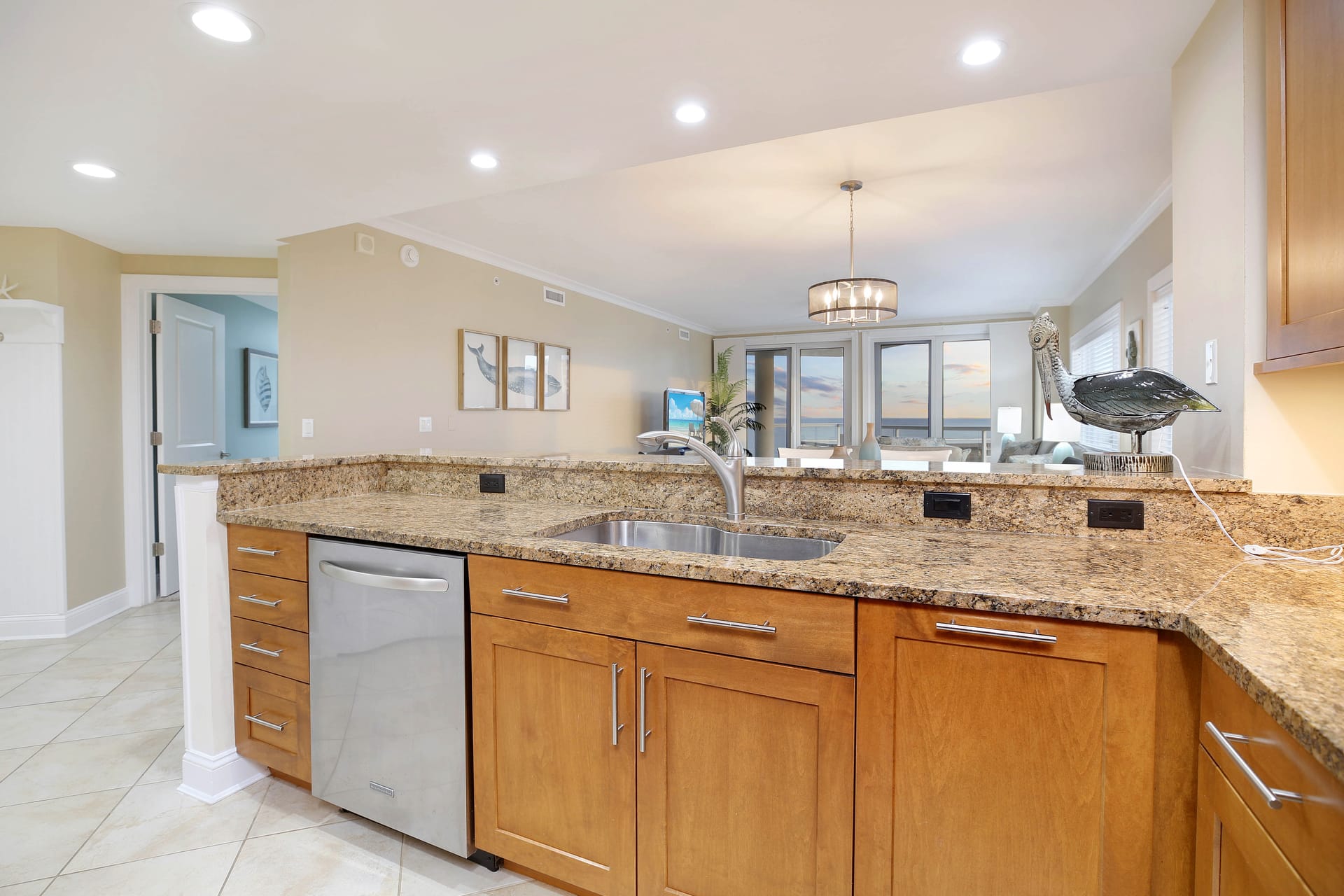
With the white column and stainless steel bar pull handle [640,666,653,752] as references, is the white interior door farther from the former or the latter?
stainless steel bar pull handle [640,666,653,752]

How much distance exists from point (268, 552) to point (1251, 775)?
2.26 meters

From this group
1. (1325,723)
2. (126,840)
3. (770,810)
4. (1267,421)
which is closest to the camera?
(1325,723)

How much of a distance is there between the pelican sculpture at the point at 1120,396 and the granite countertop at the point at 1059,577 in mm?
290

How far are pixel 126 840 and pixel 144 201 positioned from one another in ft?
8.93

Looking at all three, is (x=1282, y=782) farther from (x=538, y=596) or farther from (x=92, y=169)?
(x=92, y=169)

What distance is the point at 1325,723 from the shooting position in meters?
0.61

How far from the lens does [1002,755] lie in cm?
109

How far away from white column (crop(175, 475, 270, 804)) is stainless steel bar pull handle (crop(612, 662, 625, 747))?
144cm

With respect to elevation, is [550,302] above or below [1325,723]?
above

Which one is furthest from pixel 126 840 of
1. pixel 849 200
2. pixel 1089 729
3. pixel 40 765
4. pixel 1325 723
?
pixel 849 200

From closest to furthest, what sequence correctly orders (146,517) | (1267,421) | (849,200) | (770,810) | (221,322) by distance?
1. (770,810)
2. (1267,421)
3. (849,200)
4. (146,517)
5. (221,322)

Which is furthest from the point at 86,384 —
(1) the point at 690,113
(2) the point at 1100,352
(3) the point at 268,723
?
(2) the point at 1100,352

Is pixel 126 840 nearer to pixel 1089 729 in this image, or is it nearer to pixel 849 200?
pixel 1089 729

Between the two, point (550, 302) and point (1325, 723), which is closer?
point (1325, 723)
